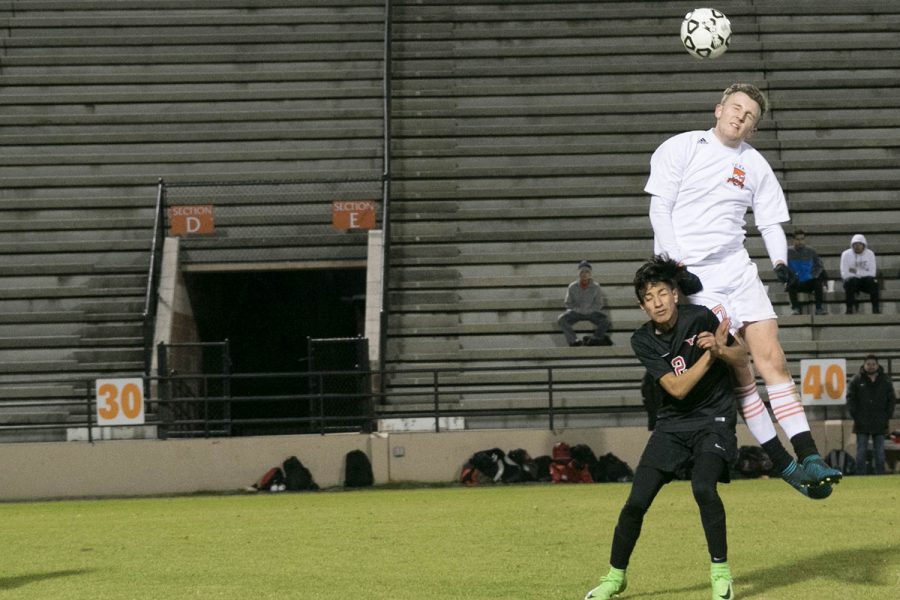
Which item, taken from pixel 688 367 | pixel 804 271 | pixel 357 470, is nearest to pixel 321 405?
pixel 357 470

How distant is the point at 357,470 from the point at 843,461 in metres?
6.21

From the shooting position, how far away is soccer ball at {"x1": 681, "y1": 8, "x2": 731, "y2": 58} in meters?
10.6

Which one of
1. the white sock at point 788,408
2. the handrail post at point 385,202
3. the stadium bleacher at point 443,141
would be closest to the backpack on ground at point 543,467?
the stadium bleacher at point 443,141

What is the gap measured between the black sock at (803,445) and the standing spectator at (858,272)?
13.0 m

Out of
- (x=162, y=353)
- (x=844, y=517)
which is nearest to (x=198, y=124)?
(x=162, y=353)

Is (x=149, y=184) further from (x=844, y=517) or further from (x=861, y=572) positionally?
(x=861, y=572)

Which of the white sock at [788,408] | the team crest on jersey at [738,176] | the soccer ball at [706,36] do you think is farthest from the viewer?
the soccer ball at [706,36]

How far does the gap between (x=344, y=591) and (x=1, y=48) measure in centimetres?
2016

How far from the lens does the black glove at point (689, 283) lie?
7.73 metres

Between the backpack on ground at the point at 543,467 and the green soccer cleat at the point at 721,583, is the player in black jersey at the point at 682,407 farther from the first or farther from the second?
the backpack on ground at the point at 543,467

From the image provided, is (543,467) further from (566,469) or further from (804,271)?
(804,271)

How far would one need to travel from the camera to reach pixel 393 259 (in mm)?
22109

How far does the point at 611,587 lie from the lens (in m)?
7.14

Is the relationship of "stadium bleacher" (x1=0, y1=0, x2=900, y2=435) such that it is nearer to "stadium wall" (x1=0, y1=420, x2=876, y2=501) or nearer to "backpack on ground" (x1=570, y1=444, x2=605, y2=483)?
"stadium wall" (x1=0, y1=420, x2=876, y2=501)
